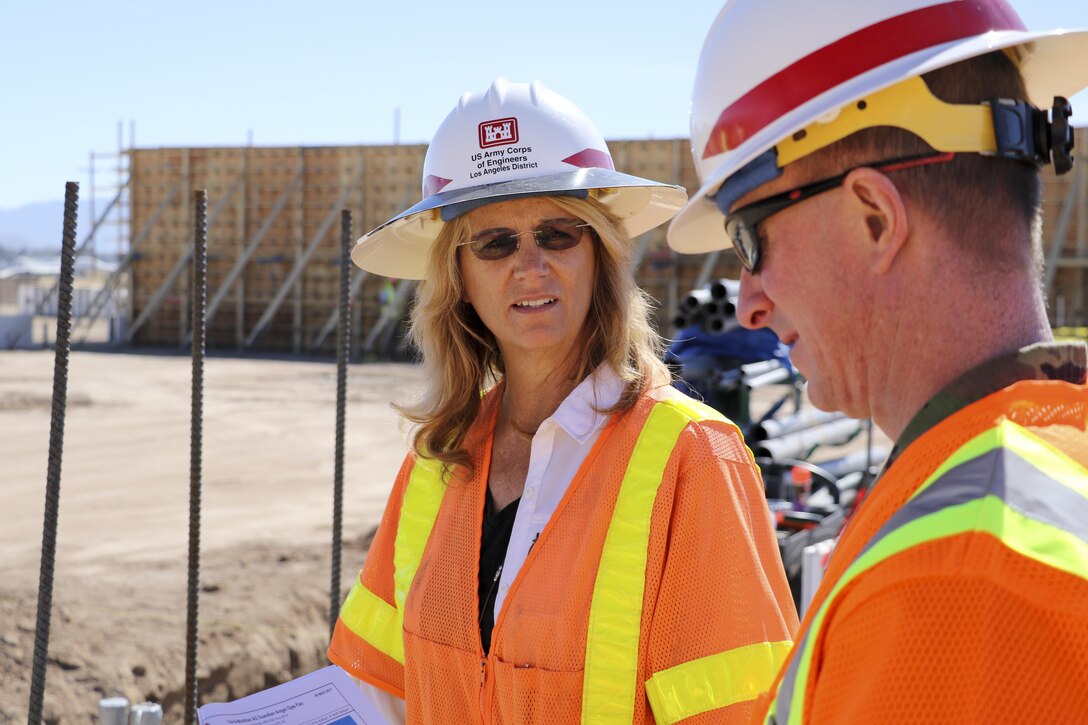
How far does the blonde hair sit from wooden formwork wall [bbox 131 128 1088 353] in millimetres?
24484

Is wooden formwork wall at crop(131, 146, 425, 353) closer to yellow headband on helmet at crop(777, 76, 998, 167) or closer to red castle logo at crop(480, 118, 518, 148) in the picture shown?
red castle logo at crop(480, 118, 518, 148)

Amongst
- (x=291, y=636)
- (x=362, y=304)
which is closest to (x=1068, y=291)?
(x=362, y=304)

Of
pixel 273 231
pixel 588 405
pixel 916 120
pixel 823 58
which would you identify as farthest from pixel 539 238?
pixel 273 231

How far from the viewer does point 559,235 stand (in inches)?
105

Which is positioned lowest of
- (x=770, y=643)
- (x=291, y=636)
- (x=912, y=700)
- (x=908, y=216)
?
(x=291, y=636)

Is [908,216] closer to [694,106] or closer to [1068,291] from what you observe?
[694,106]

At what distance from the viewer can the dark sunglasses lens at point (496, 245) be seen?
2.65 metres

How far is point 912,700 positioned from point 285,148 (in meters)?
30.6

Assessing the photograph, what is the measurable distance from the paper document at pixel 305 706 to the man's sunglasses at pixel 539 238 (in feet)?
3.54

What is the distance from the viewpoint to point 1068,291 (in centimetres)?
2498

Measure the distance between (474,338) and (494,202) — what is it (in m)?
0.46

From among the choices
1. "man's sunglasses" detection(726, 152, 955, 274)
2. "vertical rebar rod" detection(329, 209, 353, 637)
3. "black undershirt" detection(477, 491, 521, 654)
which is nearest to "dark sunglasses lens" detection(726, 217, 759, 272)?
"man's sunglasses" detection(726, 152, 955, 274)

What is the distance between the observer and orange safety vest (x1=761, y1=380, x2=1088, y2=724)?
2.78 ft

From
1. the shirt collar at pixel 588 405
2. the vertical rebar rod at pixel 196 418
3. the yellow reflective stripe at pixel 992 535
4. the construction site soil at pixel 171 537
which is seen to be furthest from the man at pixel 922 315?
the vertical rebar rod at pixel 196 418
